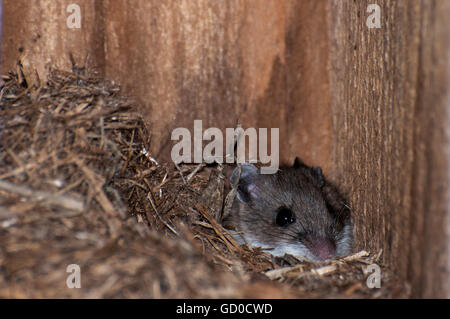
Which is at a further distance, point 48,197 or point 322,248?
point 322,248

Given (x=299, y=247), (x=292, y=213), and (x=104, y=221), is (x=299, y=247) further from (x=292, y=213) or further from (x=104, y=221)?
(x=104, y=221)

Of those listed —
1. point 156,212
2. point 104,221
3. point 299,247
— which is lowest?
point 299,247

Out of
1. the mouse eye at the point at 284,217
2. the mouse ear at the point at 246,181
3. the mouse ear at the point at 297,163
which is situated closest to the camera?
the mouse eye at the point at 284,217

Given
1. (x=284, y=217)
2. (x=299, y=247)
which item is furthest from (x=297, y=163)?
(x=299, y=247)

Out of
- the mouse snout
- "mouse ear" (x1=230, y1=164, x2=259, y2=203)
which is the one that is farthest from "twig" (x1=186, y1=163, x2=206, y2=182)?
the mouse snout

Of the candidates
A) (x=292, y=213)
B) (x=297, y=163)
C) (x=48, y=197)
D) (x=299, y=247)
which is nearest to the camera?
(x=48, y=197)

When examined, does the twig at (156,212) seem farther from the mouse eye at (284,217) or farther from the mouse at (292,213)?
the mouse eye at (284,217)

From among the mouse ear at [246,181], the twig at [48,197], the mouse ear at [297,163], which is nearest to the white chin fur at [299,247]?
the mouse ear at [246,181]
